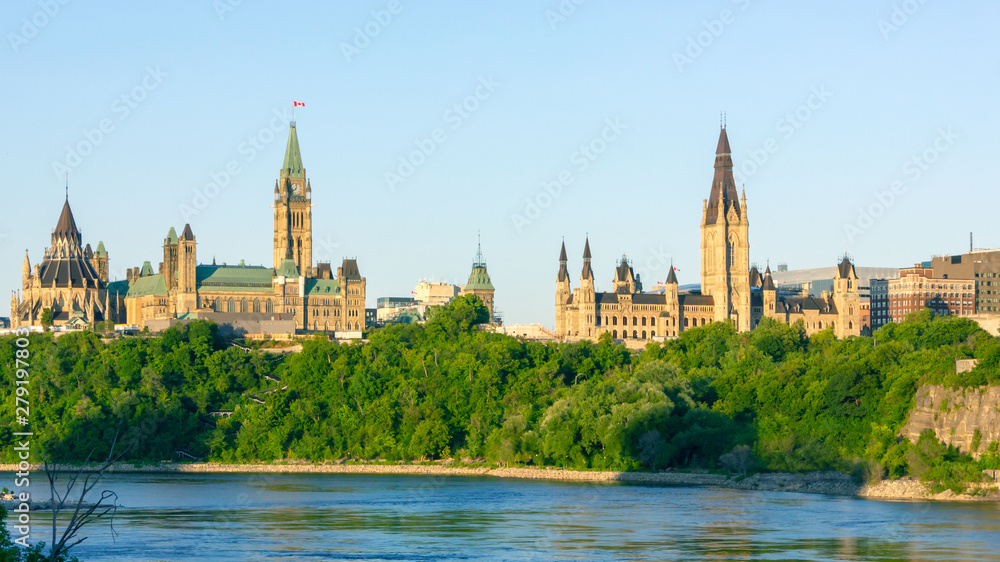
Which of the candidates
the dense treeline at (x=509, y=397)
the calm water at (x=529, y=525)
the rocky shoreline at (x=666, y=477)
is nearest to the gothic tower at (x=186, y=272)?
the dense treeline at (x=509, y=397)

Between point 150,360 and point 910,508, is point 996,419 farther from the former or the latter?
point 150,360

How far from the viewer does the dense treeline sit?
4028 inches

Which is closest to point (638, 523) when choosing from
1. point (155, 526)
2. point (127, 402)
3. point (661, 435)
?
point (155, 526)

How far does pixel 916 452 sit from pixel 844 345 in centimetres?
4450

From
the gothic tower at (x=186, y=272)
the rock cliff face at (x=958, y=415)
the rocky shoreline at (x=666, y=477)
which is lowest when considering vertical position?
the rocky shoreline at (x=666, y=477)

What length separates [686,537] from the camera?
2751 inches

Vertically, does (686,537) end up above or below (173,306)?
below

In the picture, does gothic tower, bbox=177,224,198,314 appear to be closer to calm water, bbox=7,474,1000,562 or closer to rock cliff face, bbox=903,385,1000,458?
calm water, bbox=7,474,1000,562

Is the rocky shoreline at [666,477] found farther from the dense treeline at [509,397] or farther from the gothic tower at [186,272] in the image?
the gothic tower at [186,272]

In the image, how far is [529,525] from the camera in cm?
7600

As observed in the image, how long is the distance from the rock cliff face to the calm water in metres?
9.52

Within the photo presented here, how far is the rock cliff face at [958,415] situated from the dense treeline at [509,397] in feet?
3.07

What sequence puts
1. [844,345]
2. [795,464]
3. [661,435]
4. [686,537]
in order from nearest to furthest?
[686,537], [795,464], [661,435], [844,345]

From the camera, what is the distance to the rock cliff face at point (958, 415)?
91375mm
